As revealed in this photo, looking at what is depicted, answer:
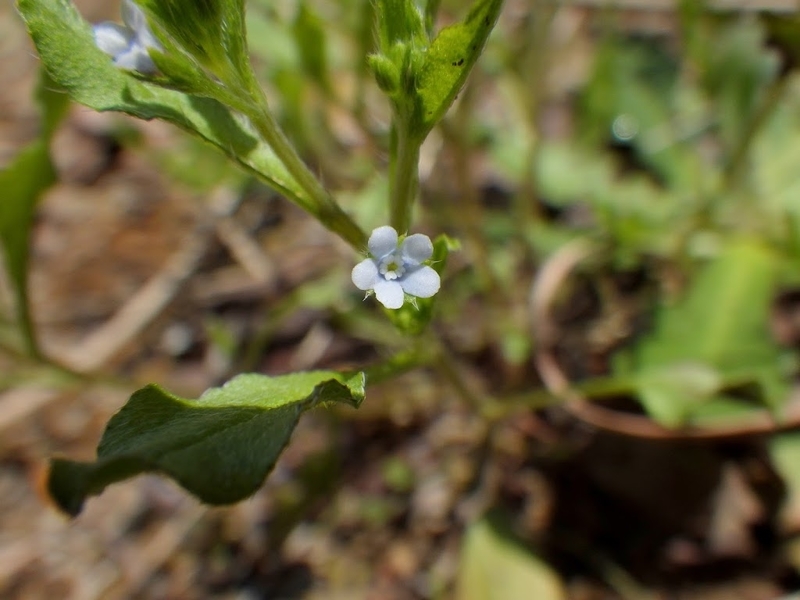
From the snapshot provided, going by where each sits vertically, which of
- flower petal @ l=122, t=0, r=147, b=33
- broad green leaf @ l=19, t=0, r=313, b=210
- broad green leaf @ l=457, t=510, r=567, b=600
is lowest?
broad green leaf @ l=457, t=510, r=567, b=600

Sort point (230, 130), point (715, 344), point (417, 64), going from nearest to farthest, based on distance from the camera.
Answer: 1. point (417, 64)
2. point (230, 130)
3. point (715, 344)

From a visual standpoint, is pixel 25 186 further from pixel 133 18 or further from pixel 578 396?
pixel 578 396

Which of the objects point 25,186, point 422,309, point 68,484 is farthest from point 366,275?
point 25,186

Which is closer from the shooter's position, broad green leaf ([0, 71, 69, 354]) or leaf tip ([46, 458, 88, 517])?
leaf tip ([46, 458, 88, 517])

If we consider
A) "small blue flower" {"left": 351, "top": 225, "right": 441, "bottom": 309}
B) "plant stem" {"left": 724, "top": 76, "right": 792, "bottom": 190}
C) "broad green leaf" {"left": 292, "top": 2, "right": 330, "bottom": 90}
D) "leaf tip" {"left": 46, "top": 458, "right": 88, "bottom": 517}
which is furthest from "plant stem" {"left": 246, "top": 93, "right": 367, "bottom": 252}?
"plant stem" {"left": 724, "top": 76, "right": 792, "bottom": 190}

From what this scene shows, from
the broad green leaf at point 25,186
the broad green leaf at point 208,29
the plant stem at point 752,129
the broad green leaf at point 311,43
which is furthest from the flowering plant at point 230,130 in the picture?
the plant stem at point 752,129

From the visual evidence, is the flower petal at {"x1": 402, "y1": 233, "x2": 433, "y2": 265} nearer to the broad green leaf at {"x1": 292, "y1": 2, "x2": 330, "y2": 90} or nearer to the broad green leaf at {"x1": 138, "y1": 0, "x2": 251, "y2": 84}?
the broad green leaf at {"x1": 138, "y1": 0, "x2": 251, "y2": 84}

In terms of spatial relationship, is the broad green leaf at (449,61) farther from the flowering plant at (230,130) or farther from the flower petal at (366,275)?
the flower petal at (366,275)
